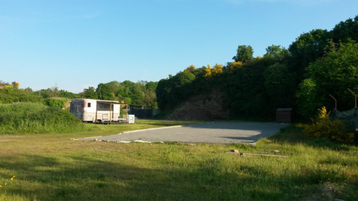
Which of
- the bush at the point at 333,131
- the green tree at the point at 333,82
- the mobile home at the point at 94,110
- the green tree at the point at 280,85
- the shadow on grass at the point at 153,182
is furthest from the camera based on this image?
the green tree at the point at 280,85

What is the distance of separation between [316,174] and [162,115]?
51.1m

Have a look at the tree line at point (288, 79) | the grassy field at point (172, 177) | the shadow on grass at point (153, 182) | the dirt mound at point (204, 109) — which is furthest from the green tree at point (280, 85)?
the shadow on grass at point (153, 182)

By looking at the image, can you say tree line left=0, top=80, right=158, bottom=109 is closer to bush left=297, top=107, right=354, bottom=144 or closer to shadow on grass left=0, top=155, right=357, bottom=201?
shadow on grass left=0, top=155, right=357, bottom=201

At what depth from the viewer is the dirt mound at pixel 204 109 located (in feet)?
169

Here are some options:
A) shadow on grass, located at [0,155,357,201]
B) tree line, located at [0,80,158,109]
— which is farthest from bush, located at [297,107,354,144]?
tree line, located at [0,80,158,109]

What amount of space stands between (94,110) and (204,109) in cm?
2662

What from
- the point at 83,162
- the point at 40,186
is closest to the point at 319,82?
the point at 83,162

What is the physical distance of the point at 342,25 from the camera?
33031mm

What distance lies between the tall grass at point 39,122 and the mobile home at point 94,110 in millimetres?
9294

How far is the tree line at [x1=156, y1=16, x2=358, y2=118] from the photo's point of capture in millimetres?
22062

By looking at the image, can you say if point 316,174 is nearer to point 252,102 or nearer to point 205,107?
point 252,102

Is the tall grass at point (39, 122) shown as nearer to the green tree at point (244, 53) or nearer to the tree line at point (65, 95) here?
the tree line at point (65, 95)

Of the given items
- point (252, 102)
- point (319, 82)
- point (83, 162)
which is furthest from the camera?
point (252, 102)

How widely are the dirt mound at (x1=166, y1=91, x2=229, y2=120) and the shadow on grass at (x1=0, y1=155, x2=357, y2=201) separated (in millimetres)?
44293
